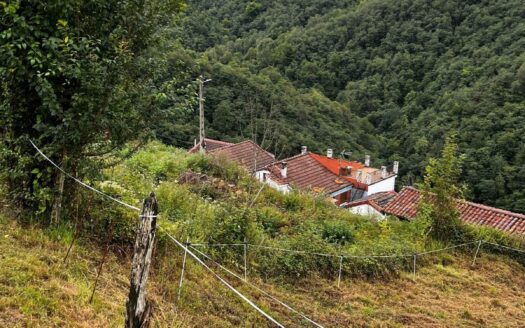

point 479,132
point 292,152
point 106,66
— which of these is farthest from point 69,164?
point 479,132

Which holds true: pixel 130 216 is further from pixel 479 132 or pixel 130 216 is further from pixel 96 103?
pixel 479 132

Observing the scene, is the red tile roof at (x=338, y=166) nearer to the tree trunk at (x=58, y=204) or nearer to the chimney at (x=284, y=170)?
the chimney at (x=284, y=170)

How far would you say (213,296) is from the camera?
4832 millimetres

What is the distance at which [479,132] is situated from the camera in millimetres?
33312

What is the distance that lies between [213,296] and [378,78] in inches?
2066

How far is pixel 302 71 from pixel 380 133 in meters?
15.0

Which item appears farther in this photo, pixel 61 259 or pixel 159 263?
pixel 159 263

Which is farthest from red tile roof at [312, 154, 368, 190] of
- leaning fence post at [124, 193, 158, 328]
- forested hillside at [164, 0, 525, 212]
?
leaning fence post at [124, 193, 158, 328]

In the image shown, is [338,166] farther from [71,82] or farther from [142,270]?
[142,270]

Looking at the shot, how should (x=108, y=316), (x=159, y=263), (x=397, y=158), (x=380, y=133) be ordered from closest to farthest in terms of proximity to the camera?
1. (x=108, y=316)
2. (x=159, y=263)
3. (x=397, y=158)
4. (x=380, y=133)

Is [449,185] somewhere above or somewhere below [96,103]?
below

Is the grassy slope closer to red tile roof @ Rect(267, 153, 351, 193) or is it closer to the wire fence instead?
the wire fence

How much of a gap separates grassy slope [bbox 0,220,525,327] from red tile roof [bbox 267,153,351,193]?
14734mm

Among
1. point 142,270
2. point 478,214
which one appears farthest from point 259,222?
point 478,214
